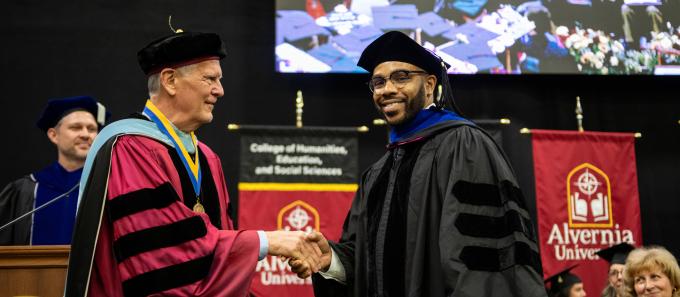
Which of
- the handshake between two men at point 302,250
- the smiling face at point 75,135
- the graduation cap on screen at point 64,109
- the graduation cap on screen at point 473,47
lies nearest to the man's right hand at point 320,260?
the handshake between two men at point 302,250

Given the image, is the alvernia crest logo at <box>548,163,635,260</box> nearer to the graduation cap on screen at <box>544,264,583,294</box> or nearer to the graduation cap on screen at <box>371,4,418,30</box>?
the graduation cap on screen at <box>544,264,583,294</box>

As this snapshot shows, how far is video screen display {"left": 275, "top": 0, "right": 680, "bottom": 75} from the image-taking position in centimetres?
820

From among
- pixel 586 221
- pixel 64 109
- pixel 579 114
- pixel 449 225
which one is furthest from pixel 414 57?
pixel 579 114

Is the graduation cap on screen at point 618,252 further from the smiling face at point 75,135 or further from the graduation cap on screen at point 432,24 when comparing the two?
the smiling face at point 75,135

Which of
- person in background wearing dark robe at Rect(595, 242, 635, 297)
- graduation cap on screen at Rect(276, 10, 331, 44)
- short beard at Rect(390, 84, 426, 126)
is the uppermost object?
graduation cap on screen at Rect(276, 10, 331, 44)

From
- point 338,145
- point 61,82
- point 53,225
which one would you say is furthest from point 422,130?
point 61,82

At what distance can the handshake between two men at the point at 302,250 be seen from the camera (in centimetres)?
371

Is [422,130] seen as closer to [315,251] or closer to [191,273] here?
[315,251]

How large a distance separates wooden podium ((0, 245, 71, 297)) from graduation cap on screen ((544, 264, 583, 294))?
197 inches

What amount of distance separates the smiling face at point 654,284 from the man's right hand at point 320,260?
2.40 m

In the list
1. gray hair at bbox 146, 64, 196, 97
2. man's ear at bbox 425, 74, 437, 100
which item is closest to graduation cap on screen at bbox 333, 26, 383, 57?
man's ear at bbox 425, 74, 437, 100

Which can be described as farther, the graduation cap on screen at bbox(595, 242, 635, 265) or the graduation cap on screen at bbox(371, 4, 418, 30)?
the graduation cap on screen at bbox(371, 4, 418, 30)

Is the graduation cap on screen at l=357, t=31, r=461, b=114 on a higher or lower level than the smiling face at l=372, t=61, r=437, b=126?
higher

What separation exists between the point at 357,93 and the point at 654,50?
308 centimetres
